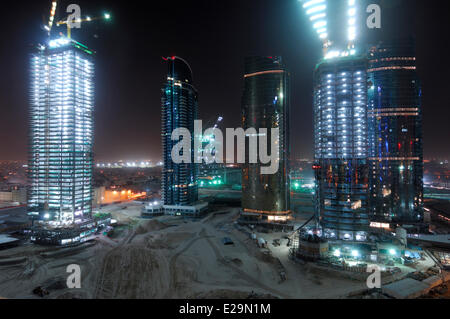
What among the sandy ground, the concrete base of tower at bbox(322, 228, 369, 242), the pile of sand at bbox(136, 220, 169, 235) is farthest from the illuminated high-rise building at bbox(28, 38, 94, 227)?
the concrete base of tower at bbox(322, 228, 369, 242)

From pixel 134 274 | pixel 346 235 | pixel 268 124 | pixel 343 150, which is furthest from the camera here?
pixel 268 124

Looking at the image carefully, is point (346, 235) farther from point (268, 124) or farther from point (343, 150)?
point (268, 124)

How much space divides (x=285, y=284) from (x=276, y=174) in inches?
1876

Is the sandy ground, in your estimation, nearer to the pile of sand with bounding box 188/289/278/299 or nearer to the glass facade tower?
the pile of sand with bounding box 188/289/278/299

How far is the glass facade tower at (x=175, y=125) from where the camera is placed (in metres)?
99.3

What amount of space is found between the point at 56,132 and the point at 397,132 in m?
111

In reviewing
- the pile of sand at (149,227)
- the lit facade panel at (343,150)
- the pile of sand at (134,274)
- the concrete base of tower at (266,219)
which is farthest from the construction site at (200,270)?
the concrete base of tower at (266,219)

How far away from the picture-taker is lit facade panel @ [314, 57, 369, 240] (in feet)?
210

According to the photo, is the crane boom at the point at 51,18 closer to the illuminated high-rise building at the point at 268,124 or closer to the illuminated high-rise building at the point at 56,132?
the illuminated high-rise building at the point at 56,132

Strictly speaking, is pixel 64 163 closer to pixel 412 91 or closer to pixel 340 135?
pixel 340 135

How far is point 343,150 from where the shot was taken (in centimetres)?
6575

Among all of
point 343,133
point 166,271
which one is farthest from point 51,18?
point 343,133

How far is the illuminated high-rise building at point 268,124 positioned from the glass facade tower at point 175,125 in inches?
1035

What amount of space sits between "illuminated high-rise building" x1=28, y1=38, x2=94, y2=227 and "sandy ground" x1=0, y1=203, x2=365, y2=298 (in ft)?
50.9
